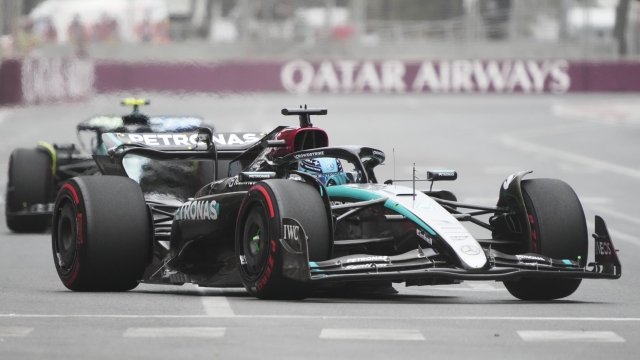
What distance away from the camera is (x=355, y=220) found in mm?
9367

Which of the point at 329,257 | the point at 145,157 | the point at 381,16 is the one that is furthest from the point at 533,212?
the point at 381,16

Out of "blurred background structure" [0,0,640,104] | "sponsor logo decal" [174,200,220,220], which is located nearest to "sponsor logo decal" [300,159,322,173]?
"sponsor logo decal" [174,200,220,220]

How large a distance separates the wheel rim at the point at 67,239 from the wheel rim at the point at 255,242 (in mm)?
1366

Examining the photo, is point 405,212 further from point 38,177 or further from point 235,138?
point 38,177

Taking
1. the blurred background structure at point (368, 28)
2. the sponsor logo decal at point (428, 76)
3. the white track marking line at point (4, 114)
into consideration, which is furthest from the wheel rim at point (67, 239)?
the blurred background structure at point (368, 28)

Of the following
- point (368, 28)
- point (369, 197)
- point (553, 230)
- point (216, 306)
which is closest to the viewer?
point (216, 306)

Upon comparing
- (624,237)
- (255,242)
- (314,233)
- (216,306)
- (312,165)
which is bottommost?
(624,237)

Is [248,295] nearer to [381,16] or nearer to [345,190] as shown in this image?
[345,190]

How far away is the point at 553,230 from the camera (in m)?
9.38

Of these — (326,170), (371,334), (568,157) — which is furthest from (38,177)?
(568,157)

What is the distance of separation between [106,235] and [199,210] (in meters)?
0.72

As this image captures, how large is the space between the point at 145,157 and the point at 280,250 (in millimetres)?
3022

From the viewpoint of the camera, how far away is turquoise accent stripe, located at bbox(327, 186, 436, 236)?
8922 millimetres

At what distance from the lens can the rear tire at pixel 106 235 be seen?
32.0 feet
